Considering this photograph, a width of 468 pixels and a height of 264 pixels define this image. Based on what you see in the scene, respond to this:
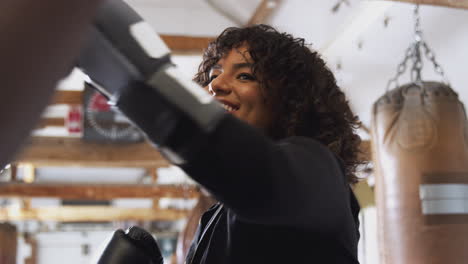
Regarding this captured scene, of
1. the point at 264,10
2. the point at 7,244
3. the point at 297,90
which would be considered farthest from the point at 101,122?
the point at 297,90

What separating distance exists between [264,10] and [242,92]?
4.00 m

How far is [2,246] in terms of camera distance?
4930mm

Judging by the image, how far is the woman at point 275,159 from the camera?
0.69 meters

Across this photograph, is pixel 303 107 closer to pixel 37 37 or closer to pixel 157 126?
pixel 157 126

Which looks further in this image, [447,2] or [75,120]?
[75,120]

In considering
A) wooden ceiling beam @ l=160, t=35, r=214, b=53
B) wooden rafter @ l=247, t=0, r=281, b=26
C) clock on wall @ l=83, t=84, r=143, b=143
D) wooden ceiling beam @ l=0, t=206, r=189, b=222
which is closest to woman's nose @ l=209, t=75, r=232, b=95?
wooden rafter @ l=247, t=0, r=281, b=26

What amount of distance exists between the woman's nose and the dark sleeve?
13.7 inches

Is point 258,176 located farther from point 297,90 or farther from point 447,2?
point 447,2

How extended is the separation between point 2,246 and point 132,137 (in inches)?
56.4

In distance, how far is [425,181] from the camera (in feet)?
8.34

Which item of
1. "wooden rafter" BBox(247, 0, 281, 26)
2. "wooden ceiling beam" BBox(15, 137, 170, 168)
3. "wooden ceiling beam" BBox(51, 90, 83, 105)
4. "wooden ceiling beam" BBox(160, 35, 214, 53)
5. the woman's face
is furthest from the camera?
"wooden ceiling beam" BBox(15, 137, 170, 168)

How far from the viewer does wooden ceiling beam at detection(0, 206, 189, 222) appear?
426 inches

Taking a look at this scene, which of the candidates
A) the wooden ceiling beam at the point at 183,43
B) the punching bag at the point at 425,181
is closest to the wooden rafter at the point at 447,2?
the punching bag at the point at 425,181

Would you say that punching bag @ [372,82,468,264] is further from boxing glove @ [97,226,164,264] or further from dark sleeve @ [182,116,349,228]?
dark sleeve @ [182,116,349,228]
